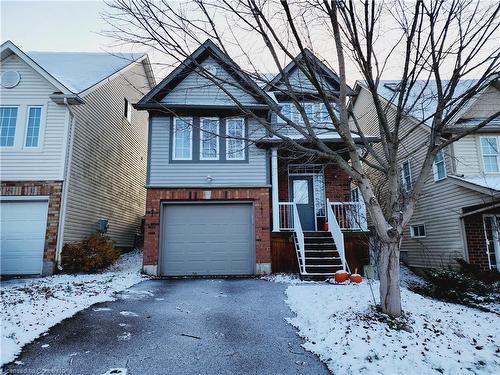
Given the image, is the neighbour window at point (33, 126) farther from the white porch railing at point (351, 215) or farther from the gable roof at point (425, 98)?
the gable roof at point (425, 98)

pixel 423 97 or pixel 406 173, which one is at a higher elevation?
pixel 406 173

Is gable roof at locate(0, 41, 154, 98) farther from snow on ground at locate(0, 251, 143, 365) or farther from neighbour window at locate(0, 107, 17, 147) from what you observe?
snow on ground at locate(0, 251, 143, 365)

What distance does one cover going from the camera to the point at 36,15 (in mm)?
7656

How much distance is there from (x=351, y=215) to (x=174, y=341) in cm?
751

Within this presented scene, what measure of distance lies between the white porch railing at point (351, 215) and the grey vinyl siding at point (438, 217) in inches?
109

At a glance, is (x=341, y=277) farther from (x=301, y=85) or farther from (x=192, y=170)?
(x=192, y=170)

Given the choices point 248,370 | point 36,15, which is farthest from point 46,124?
point 248,370

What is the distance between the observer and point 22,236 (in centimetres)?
970

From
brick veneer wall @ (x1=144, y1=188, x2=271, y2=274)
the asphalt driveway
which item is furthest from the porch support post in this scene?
the asphalt driveway

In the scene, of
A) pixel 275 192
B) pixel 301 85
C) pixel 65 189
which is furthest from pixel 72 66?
pixel 301 85

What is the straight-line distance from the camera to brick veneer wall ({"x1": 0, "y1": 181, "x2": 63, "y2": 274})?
9.66m

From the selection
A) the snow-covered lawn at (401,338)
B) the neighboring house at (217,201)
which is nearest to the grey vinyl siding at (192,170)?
the neighboring house at (217,201)

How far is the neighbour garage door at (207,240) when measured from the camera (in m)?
10.1

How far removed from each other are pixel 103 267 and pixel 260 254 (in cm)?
489
